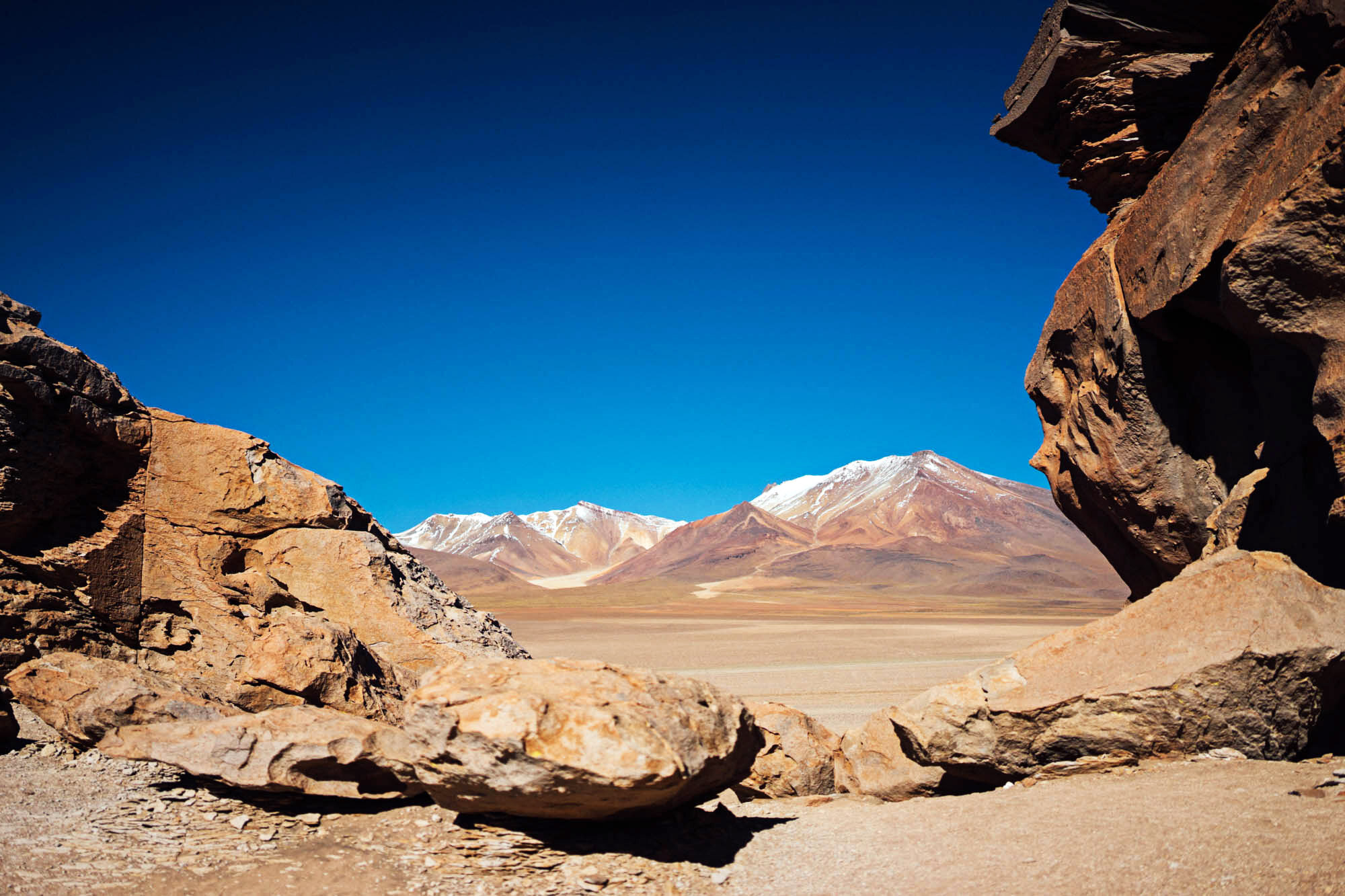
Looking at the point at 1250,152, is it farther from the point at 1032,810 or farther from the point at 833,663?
the point at 833,663

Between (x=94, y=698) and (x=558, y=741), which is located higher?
(x=94, y=698)

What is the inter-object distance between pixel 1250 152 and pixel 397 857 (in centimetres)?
961

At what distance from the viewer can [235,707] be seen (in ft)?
25.9

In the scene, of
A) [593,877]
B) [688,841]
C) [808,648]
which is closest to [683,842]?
[688,841]

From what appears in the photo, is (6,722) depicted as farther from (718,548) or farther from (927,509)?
(927,509)

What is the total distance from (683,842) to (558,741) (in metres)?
1.75

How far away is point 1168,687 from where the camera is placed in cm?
674

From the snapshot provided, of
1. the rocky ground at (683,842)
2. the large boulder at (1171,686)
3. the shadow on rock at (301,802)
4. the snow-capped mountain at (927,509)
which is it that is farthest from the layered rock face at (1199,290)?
the snow-capped mountain at (927,509)

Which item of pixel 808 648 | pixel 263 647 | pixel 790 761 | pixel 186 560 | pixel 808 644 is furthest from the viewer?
pixel 808 644

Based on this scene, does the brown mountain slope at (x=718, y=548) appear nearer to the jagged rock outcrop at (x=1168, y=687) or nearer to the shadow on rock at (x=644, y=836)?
the jagged rock outcrop at (x=1168, y=687)

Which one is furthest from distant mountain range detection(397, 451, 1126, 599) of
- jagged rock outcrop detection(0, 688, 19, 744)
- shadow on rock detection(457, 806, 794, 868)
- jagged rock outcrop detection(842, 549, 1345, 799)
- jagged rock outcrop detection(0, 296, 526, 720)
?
jagged rock outcrop detection(0, 688, 19, 744)

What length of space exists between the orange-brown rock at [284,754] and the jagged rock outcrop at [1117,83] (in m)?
11.1

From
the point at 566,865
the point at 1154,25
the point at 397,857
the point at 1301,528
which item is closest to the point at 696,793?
the point at 566,865

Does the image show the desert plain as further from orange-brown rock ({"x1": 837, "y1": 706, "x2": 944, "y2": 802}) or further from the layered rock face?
the layered rock face
